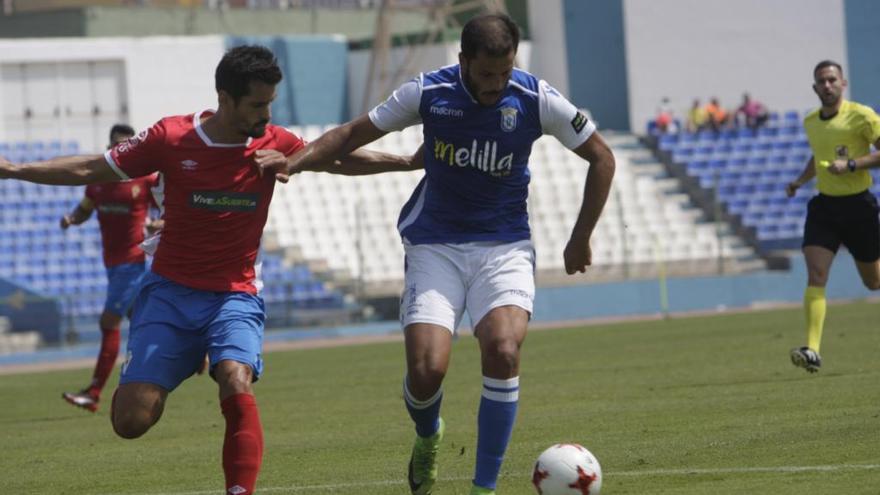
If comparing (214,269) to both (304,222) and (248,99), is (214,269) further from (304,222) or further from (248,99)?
(304,222)

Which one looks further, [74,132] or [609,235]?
[74,132]

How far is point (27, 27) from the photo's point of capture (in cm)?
4375

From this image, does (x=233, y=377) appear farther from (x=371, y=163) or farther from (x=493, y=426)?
(x=371, y=163)

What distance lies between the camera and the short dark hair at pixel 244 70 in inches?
305

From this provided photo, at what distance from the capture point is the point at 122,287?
16.1 meters

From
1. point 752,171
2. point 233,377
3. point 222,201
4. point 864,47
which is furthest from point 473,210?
point 864,47

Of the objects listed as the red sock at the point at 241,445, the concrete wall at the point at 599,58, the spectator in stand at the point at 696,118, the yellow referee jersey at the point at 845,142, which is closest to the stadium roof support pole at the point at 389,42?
the concrete wall at the point at 599,58

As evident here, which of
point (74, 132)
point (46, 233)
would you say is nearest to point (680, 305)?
point (46, 233)

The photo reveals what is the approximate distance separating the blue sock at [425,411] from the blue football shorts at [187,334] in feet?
2.52

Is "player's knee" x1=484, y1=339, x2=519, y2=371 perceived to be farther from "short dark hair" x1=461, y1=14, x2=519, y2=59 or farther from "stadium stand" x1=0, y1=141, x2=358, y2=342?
"stadium stand" x1=0, y1=141, x2=358, y2=342

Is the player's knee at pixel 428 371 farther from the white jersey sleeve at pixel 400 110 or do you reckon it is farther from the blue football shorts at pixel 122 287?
the blue football shorts at pixel 122 287

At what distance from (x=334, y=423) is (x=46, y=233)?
1931cm

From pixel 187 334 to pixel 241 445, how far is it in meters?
0.77

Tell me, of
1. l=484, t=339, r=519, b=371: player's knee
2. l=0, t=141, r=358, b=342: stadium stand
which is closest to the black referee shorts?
l=484, t=339, r=519, b=371: player's knee
